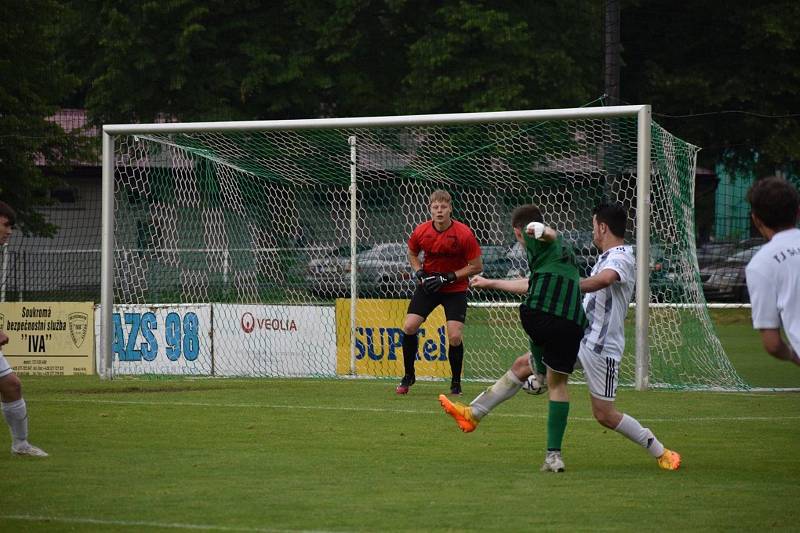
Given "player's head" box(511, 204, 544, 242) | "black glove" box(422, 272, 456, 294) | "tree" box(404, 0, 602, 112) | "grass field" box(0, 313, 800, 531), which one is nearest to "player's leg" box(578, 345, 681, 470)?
"grass field" box(0, 313, 800, 531)

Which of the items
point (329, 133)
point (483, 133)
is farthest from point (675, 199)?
Answer: point (329, 133)

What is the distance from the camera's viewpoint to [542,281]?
8.36 metres

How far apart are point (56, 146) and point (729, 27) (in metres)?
18.1

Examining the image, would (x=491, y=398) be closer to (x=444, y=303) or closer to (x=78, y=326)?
(x=444, y=303)

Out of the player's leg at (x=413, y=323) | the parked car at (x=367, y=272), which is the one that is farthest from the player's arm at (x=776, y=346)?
the parked car at (x=367, y=272)

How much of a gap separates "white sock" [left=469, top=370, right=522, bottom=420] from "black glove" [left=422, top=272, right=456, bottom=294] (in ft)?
13.9

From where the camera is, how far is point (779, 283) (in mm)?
6445

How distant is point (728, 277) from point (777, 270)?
22.2 meters

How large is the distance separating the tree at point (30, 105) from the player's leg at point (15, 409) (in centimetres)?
1919

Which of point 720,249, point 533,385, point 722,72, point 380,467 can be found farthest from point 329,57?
point 380,467

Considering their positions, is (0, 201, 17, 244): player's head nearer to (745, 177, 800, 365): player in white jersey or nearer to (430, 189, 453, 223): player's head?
(745, 177, 800, 365): player in white jersey

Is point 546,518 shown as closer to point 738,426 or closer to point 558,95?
point 738,426

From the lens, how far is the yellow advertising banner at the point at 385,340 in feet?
52.5

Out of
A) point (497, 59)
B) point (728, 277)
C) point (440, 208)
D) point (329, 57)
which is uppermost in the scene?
point (329, 57)
